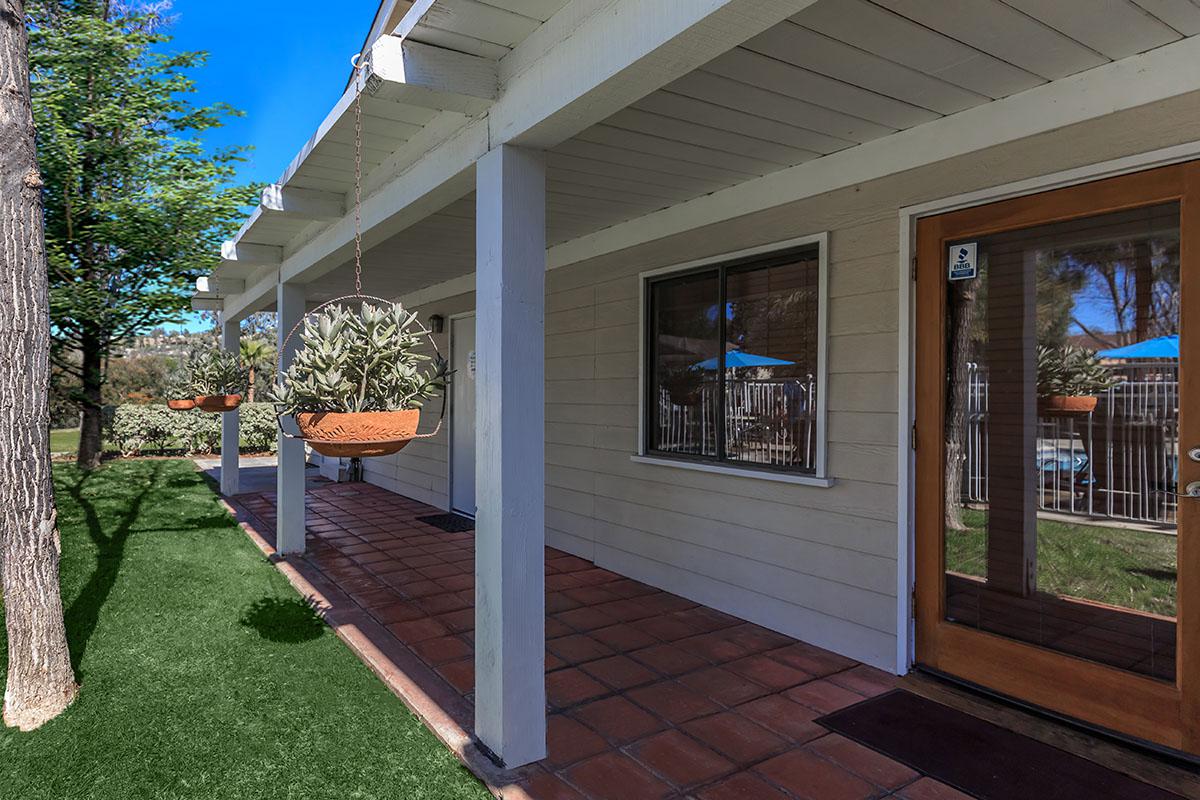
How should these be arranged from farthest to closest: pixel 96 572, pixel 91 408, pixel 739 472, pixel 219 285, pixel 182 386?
pixel 91 408, pixel 219 285, pixel 182 386, pixel 96 572, pixel 739 472

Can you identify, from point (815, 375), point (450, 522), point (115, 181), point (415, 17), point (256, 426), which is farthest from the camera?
point (256, 426)

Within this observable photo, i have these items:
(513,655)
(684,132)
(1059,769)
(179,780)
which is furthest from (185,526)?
(1059,769)

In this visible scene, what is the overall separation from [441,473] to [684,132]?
4960 mm

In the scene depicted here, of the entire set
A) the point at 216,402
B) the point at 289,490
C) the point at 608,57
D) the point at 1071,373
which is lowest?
the point at 289,490

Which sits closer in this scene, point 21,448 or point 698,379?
point 21,448

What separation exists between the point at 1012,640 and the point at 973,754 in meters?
0.52

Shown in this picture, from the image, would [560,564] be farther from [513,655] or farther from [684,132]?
[684,132]

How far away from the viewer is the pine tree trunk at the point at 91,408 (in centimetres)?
899

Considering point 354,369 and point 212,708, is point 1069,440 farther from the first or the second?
point 212,708

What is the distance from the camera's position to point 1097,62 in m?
2.20

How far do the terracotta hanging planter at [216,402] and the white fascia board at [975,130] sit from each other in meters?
3.87

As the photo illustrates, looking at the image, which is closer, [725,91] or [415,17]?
[415,17]

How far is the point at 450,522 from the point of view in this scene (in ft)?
20.3

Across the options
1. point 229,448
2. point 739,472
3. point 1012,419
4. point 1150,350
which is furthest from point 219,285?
point 1150,350
